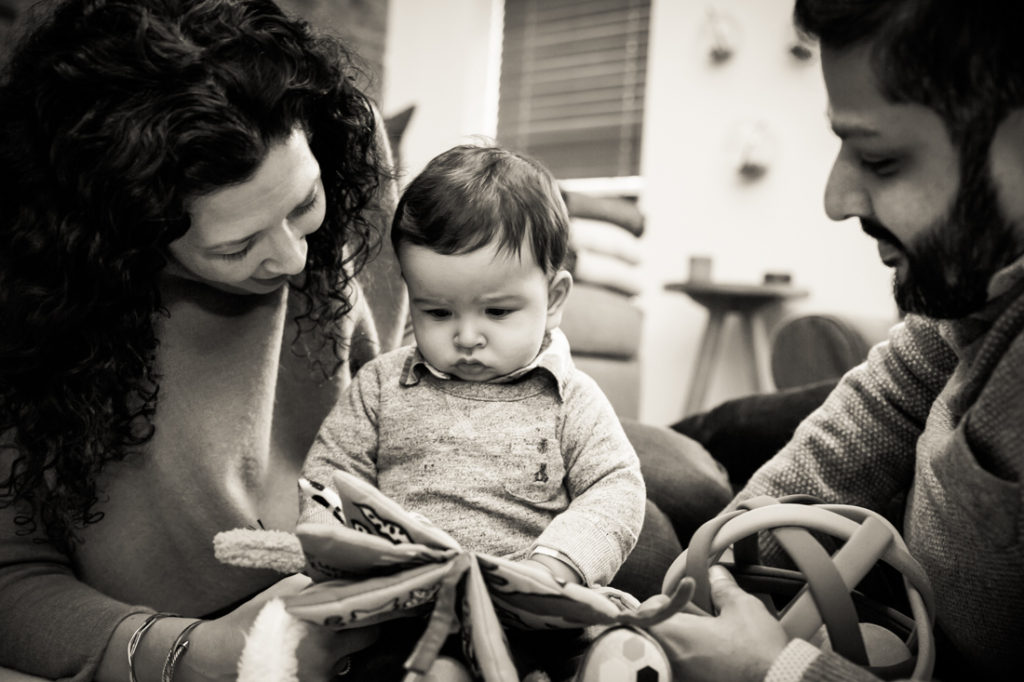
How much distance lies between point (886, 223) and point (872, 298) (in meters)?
2.84

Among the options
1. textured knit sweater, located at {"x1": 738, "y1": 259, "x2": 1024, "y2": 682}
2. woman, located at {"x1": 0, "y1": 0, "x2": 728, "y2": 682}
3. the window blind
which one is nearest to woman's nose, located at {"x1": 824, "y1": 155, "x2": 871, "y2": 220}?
textured knit sweater, located at {"x1": 738, "y1": 259, "x2": 1024, "y2": 682}

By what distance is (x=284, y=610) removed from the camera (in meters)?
0.72

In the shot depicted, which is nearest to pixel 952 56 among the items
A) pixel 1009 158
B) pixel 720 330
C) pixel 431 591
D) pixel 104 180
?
pixel 1009 158

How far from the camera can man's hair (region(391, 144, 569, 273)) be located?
978 mm

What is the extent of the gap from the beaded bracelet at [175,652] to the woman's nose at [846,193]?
28.8 inches

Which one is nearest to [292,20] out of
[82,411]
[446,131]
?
[82,411]

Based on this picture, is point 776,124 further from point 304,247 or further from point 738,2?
point 304,247

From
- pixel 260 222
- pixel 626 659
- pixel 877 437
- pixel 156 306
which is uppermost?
pixel 260 222

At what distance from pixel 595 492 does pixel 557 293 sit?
0.86 ft

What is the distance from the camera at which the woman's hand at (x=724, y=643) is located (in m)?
0.68

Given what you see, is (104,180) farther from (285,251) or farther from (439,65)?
(439,65)

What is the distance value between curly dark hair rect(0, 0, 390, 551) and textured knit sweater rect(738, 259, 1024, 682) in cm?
72

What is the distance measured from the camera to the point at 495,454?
98 centimetres

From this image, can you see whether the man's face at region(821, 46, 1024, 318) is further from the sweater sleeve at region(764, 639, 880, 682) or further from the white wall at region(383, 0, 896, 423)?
the white wall at region(383, 0, 896, 423)
